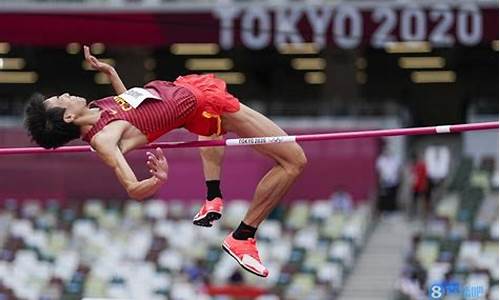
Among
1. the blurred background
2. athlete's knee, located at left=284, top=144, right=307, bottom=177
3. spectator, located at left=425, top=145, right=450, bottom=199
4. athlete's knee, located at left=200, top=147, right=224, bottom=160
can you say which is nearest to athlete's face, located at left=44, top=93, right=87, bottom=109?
athlete's knee, located at left=200, top=147, right=224, bottom=160

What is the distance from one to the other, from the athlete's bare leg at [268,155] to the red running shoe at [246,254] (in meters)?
0.14

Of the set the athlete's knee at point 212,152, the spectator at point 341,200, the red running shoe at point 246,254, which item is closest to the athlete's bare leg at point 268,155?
the red running shoe at point 246,254

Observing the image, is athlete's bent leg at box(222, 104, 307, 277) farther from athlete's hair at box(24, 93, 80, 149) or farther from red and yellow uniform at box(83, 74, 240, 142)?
athlete's hair at box(24, 93, 80, 149)

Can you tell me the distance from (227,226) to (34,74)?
8.90m

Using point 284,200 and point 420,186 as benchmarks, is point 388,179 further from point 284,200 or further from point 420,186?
point 284,200

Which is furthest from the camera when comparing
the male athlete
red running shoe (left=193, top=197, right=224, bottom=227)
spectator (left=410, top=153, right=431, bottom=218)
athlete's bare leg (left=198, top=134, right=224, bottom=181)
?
spectator (left=410, top=153, right=431, bottom=218)

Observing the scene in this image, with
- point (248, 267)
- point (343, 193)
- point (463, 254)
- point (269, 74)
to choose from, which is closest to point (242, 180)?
point (343, 193)

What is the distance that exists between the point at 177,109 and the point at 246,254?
1072 millimetres

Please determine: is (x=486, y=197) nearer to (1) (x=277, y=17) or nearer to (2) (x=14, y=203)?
(1) (x=277, y=17)

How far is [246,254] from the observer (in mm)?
10078

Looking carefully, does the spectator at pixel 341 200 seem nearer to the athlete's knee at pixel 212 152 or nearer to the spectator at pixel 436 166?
the spectator at pixel 436 166

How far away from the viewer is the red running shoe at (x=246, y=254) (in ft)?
32.9

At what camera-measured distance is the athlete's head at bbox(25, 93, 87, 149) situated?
31.3ft

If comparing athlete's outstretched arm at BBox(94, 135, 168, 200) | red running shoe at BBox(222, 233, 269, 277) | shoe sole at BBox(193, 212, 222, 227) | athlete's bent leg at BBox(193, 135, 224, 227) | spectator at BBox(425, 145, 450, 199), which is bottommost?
spectator at BBox(425, 145, 450, 199)
